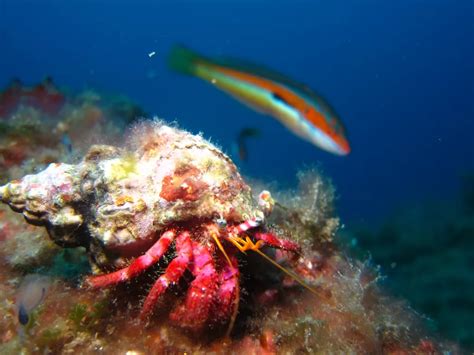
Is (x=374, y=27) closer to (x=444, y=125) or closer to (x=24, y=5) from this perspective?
(x=444, y=125)

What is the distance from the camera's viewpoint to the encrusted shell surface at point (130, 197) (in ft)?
9.04

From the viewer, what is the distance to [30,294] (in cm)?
285

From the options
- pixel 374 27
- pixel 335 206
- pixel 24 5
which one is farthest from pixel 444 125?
pixel 24 5

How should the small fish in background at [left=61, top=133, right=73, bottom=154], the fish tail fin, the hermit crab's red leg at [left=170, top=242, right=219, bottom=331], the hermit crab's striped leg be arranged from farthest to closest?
the small fish in background at [left=61, top=133, right=73, bottom=154] → the fish tail fin → the hermit crab's striped leg → the hermit crab's red leg at [left=170, top=242, right=219, bottom=331]

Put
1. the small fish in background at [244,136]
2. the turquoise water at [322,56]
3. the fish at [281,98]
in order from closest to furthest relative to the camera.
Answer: the fish at [281,98], the small fish in background at [244,136], the turquoise water at [322,56]

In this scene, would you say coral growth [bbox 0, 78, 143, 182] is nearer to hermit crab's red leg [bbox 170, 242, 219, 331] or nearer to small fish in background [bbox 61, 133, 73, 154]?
small fish in background [bbox 61, 133, 73, 154]

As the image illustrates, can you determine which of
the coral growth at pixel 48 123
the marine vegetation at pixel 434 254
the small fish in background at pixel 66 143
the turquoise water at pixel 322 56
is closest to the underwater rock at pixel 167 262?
the coral growth at pixel 48 123

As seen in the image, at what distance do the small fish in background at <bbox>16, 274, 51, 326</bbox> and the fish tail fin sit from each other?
2.35 m

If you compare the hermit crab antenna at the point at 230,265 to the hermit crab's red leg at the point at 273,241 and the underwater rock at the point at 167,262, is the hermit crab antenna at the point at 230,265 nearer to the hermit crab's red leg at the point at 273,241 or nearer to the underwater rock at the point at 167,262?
the underwater rock at the point at 167,262

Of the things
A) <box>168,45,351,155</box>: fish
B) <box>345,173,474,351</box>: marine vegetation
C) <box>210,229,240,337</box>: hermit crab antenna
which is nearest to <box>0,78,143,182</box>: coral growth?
<box>168,45,351,155</box>: fish

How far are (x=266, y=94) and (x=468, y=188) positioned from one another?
17.8 meters

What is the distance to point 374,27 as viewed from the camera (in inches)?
3602

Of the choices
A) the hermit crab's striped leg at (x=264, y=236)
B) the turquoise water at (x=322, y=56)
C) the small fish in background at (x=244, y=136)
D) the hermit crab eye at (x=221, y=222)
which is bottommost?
the hermit crab eye at (x=221, y=222)

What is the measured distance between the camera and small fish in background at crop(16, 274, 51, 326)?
103 inches
